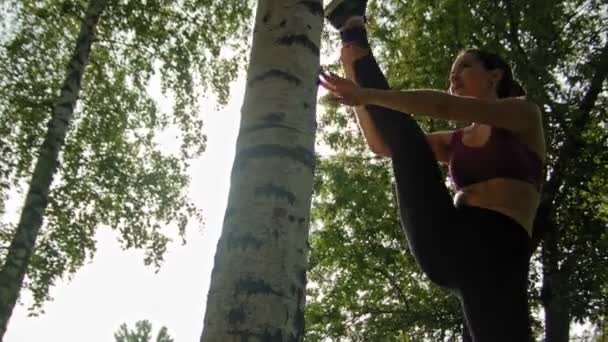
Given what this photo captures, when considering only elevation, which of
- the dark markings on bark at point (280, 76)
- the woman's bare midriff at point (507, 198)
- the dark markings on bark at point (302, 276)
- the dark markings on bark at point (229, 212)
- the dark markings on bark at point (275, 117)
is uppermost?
the dark markings on bark at point (280, 76)

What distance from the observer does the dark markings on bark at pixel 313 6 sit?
254cm

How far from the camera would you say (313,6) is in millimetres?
2566

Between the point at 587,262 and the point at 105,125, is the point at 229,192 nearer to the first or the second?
the point at 587,262

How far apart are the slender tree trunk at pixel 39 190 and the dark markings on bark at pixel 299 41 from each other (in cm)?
621

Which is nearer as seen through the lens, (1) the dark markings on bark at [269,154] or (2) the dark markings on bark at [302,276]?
(2) the dark markings on bark at [302,276]

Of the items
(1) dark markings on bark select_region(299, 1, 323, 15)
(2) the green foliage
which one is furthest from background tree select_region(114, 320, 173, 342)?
(1) dark markings on bark select_region(299, 1, 323, 15)

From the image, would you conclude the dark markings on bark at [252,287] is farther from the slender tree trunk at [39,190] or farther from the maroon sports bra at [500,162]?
the slender tree trunk at [39,190]

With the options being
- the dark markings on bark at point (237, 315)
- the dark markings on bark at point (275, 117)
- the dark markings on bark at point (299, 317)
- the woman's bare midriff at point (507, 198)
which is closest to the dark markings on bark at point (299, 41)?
the dark markings on bark at point (275, 117)

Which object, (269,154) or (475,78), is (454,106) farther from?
(269,154)

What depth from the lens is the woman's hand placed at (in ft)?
6.88

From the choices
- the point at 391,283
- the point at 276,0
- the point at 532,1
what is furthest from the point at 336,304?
the point at 276,0

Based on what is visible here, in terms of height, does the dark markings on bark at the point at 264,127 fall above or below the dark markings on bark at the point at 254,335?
above

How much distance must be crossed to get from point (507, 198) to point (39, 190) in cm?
719

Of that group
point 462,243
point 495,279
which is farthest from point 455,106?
point 495,279
